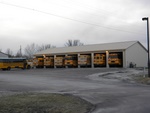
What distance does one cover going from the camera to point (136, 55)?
2415 inches

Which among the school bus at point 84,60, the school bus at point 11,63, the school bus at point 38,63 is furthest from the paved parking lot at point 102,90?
the school bus at point 38,63

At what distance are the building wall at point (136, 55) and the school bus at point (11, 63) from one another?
24607mm

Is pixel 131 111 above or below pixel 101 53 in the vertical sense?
below

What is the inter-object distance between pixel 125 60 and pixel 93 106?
151ft

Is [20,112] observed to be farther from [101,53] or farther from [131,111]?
[101,53]

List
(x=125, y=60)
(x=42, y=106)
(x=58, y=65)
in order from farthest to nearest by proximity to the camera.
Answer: (x=58, y=65) → (x=125, y=60) → (x=42, y=106)

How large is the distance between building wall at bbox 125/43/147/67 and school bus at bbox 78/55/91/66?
9643 millimetres

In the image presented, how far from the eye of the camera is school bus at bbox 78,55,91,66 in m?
63.8

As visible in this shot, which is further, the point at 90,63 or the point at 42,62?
the point at 42,62

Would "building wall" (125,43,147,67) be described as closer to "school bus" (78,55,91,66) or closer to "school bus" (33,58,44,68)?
"school bus" (78,55,91,66)

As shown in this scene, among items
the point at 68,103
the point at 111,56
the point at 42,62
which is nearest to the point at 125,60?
the point at 111,56

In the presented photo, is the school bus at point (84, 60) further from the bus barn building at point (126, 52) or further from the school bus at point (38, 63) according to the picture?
the school bus at point (38, 63)

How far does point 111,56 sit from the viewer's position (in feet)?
196

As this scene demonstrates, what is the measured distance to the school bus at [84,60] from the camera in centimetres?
6384
